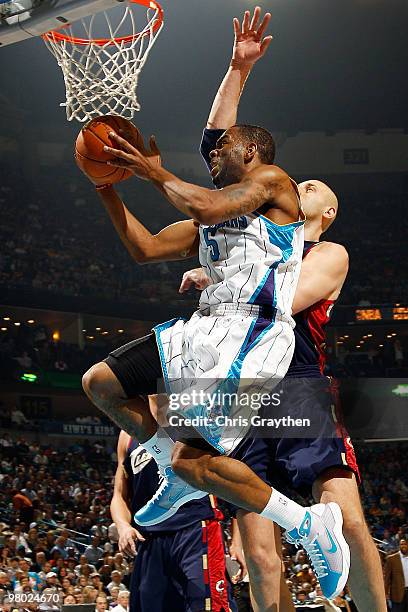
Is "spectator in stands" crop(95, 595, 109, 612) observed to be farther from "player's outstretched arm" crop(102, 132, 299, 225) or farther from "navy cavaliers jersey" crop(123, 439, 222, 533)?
"player's outstretched arm" crop(102, 132, 299, 225)

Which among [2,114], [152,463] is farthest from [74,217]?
[152,463]

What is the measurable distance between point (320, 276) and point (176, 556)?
165cm

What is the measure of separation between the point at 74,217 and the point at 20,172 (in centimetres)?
243

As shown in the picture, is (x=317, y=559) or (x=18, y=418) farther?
(x=18, y=418)

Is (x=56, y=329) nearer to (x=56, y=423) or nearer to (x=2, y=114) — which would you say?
(x=56, y=423)

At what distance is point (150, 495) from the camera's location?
486 cm

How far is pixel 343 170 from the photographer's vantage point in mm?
29031

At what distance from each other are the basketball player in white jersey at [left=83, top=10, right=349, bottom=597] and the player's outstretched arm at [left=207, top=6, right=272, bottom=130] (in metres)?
0.73

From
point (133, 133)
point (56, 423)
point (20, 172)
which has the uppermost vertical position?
point (20, 172)

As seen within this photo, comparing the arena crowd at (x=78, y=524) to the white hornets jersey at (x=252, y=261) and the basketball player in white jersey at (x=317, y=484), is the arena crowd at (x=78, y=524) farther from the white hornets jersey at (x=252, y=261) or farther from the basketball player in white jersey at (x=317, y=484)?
the white hornets jersey at (x=252, y=261)

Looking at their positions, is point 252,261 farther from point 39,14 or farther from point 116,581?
point 116,581

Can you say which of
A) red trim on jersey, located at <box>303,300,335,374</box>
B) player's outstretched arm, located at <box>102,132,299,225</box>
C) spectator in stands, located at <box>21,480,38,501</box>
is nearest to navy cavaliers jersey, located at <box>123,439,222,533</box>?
red trim on jersey, located at <box>303,300,335,374</box>

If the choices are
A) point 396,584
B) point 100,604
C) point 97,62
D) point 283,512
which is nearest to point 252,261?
point 283,512

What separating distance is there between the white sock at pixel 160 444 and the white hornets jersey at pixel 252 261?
0.62 m
